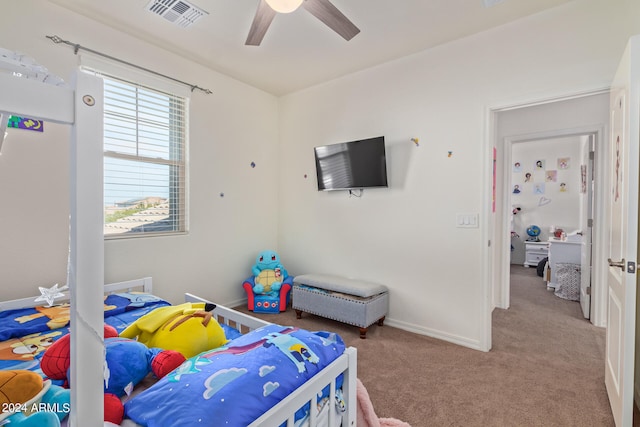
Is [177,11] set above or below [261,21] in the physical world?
above

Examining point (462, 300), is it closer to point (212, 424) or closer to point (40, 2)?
point (212, 424)

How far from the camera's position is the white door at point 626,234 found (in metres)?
1.46

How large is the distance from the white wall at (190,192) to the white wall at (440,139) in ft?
2.43

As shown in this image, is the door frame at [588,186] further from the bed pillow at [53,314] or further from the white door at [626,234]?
the bed pillow at [53,314]

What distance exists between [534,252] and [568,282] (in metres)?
2.32

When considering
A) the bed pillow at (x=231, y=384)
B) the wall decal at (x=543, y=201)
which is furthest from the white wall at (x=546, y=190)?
the bed pillow at (x=231, y=384)

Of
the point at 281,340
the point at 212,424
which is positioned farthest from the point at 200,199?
the point at 212,424

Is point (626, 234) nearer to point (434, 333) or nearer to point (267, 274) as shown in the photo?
point (434, 333)

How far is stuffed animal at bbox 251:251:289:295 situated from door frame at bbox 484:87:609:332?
2.09 metres

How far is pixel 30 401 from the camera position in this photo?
843 millimetres

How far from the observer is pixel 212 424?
0.83 meters

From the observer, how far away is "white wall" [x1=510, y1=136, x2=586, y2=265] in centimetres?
585

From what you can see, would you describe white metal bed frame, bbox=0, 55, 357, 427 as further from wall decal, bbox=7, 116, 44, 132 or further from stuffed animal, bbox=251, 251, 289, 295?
stuffed animal, bbox=251, 251, 289, 295

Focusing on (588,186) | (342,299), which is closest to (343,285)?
(342,299)
